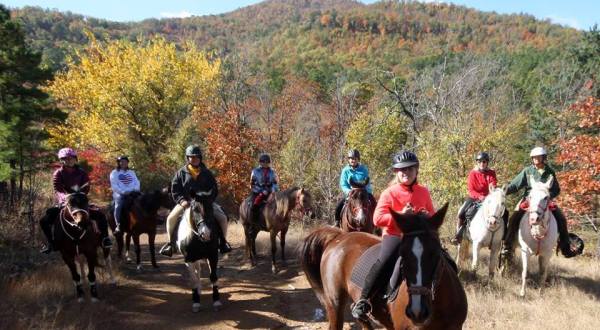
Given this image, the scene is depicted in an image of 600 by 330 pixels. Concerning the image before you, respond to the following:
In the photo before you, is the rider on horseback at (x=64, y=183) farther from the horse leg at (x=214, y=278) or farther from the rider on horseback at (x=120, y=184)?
the horse leg at (x=214, y=278)

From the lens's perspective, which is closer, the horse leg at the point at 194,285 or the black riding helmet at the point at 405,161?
the black riding helmet at the point at 405,161

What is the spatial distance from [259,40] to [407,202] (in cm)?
10596

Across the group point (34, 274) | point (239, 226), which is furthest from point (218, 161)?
point (34, 274)

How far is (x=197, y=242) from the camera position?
7.13 meters

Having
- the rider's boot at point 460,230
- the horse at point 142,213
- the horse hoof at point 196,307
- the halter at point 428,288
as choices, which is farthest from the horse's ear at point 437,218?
the horse at point 142,213

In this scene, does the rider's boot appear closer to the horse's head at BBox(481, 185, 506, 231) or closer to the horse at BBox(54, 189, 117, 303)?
the horse's head at BBox(481, 185, 506, 231)

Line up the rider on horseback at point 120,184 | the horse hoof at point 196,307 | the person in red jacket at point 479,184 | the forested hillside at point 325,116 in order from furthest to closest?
the forested hillside at point 325,116
the rider on horseback at point 120,184
the person in red jacket at point 479,184
the horse hoof at point 196,307

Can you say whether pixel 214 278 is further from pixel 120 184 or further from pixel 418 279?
pixel 418 279

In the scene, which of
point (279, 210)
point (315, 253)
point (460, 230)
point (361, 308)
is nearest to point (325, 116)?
point (279, 210)

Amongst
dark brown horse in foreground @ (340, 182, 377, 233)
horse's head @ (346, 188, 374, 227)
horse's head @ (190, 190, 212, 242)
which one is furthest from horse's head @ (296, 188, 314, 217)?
horse's head @ (190, 190, 212, 242)

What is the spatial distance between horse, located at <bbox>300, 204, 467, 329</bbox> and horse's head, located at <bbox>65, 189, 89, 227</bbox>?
4.38 m

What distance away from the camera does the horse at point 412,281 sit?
3311 mm

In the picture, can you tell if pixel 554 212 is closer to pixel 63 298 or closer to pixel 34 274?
pixel 63 298

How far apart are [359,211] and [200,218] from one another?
9.62 ft
